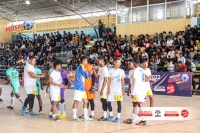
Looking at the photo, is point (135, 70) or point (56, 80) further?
point (56, 80)

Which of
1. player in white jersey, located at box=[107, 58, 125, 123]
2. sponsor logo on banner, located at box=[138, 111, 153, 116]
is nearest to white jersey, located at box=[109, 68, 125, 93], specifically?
player in white jersey, located at box=[107, 58, 125, 123]

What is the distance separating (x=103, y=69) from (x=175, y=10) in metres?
16.1

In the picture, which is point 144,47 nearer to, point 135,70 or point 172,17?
point 172,17

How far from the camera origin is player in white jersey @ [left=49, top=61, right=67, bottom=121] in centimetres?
912

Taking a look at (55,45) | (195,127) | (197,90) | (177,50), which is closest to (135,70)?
(195,127)

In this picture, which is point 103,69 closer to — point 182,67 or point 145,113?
point 145,113

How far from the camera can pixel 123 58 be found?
2134cm

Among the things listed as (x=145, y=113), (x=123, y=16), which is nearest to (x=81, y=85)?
(x=145, y=113)

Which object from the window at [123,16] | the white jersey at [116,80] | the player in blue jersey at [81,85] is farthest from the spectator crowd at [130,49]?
the player in blue jersey at [81,85]

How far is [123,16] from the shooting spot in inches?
1054

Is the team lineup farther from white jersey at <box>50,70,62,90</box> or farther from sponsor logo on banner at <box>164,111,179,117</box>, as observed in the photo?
sponsor logo on banner at <box>164,111,179,117</box>

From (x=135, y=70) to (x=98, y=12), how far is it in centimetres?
2353

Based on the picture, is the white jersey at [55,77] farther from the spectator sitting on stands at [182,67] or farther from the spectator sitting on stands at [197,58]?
the spectator sitting on stands at [197,58]

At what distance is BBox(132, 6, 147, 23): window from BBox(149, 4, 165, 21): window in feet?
1.66
